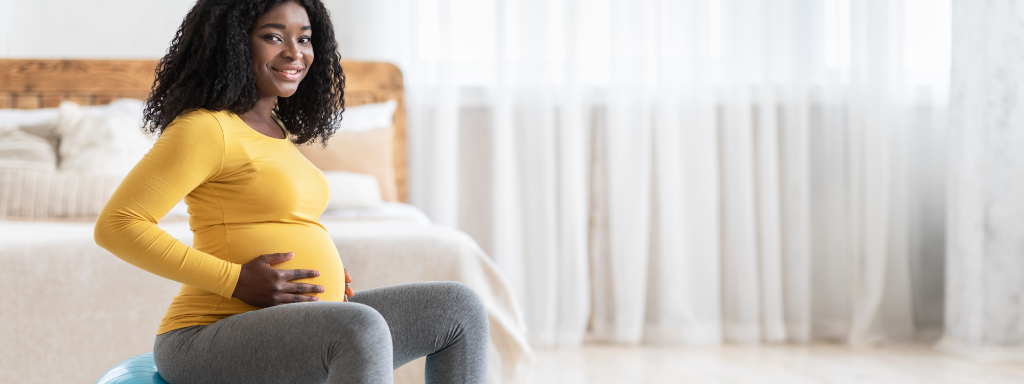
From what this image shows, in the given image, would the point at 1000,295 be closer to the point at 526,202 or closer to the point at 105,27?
the point at 526,202

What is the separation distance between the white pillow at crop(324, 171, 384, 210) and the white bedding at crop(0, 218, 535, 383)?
1.89ft

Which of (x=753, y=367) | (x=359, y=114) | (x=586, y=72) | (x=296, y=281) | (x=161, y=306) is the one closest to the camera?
(x=296, y=281)

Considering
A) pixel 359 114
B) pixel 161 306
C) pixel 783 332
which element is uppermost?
pixel 359 114

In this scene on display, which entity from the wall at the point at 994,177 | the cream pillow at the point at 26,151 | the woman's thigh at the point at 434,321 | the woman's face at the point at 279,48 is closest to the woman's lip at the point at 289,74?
the woman's face at the point at 279,48

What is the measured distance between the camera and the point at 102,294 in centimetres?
137

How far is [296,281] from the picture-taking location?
97 cm

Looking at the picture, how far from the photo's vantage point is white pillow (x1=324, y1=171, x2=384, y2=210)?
6.89ft

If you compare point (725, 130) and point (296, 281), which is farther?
point (725, 130)

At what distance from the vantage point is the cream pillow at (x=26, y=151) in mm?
2012

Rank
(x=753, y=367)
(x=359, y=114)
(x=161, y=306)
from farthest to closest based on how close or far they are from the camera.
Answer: (x=359, y=114), (x=753, y=367), (x=161, y=306)

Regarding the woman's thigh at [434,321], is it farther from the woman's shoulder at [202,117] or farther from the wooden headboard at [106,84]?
the wooden headboard at [106,84]

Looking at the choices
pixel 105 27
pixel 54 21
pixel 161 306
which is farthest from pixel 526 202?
pixel 54 21

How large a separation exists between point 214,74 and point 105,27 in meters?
2.20

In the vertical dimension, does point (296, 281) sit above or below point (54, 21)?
below
